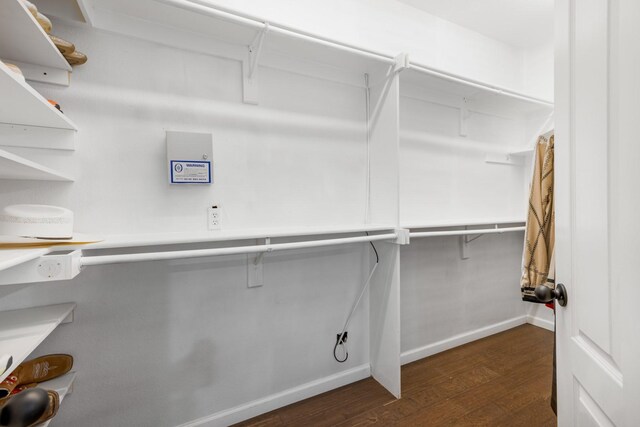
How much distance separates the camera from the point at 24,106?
877mm

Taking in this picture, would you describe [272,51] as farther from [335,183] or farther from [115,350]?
[115,350]

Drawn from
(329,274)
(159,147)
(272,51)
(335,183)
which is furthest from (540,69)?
(159,147)

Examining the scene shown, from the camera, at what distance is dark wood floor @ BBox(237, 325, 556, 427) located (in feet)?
4.88

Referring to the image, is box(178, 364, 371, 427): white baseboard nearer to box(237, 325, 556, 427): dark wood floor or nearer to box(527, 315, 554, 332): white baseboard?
box(237, 325, 556, 427): dark wood floor

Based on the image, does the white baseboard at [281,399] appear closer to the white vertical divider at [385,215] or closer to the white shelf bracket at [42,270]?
the white vertical divider at [385,215]

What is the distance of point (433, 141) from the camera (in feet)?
6.92

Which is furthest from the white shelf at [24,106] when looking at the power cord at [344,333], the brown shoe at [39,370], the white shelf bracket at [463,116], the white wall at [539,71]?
the white wall at [539,71]

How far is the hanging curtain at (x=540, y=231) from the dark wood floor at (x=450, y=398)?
68 cm

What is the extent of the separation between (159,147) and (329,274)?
1.15 m

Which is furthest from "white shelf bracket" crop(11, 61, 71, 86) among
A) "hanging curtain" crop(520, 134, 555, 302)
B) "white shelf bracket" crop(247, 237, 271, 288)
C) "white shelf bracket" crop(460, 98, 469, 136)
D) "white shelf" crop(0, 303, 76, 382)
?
"white shelf bracket" crop(460, 98, 469, 136)

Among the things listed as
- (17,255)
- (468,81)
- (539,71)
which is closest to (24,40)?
(17,255)

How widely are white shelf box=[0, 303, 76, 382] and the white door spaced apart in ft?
4.26

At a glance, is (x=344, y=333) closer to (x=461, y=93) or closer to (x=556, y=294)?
(x=556, y=294)

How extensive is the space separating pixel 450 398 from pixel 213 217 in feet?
5.64
